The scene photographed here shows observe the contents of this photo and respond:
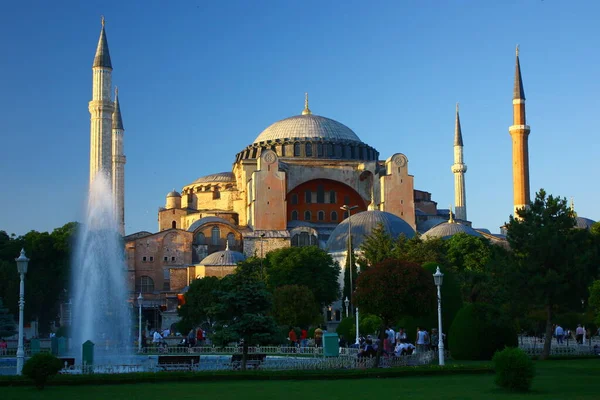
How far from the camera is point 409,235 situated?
54.1 meters

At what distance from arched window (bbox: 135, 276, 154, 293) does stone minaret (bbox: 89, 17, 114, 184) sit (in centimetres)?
1186

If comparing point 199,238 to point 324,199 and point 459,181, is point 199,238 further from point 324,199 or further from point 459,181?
point 459,181

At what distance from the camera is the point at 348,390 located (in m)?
14.9

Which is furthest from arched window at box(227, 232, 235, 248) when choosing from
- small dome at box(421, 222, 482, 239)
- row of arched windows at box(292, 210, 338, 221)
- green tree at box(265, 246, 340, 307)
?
green tree at box(265, 246, 340, 307)

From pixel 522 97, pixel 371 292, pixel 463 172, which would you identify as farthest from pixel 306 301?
pixel 463 172

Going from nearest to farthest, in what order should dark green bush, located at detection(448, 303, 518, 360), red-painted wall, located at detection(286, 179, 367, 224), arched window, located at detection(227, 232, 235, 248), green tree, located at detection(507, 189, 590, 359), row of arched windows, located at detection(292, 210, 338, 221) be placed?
dark green bush, located at detection(448, 303, 518, 360)
green tree, located at detection(507, 189, 590, 359)
arched window, located at detection(227, 232, 235, 248)
row of arched windows, located at detection(292, 210, 338, 221)
red-painted wall, located at detection(286, 179, 367, 224)

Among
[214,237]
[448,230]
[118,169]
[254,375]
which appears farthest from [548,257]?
[118,169]

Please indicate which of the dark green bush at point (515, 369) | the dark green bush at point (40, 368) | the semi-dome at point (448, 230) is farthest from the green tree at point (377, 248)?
the dark green bush at point (515, 369)

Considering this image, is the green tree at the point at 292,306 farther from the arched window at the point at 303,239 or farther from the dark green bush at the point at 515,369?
the dark green bush at the point at 515,369

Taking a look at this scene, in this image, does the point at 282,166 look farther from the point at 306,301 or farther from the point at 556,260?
the point at 556,260

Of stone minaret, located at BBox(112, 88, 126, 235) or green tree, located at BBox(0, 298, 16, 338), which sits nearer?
green tree, located at BBox(0, 298, 16, 338)

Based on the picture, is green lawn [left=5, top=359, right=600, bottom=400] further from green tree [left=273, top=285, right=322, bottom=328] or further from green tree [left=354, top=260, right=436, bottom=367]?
green tree [left=273, top=285, right=322, bottom=328]

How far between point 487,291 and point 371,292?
4.73 metres

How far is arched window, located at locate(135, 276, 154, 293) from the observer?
58.3 metres
